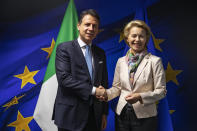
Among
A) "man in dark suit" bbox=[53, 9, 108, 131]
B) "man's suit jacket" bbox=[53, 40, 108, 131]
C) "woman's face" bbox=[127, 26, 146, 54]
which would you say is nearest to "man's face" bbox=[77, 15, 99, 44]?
"man in dark suit" bbox=[53, 9, 108, 131]

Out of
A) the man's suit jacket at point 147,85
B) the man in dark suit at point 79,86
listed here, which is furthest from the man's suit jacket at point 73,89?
the man's suit jacket at point 147,85

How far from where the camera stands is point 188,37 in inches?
94.2

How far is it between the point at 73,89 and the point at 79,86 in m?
0.05

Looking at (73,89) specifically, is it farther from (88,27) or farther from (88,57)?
(88,27)

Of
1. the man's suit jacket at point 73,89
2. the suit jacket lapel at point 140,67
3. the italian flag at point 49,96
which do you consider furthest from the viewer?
the italian flag at point 49,96

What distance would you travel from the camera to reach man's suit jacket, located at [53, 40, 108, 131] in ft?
4.56

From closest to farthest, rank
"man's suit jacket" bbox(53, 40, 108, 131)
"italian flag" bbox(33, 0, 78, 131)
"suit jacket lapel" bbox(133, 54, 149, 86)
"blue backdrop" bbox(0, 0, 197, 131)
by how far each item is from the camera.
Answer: "man's suit jacket" bbox(53, 40, 108, 131) < "suit jacket lapel" bbox(133, 54, 149, 86) < "italian flag" bbox(33, 0, 78, 131) < "blue backdrop" bbox(0, 0, 197, 131)

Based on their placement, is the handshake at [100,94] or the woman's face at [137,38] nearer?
the handshake at [100,94]

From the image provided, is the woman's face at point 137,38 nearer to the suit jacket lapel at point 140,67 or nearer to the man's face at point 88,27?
the suit jacket lapel at point 140,67

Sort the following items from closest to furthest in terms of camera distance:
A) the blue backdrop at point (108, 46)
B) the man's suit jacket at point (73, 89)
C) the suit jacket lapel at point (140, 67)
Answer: the man's suit jacket at point (73, 89)
the suit jacket lapel at point (140, 67)
the blue backdrop at point (108, 46)

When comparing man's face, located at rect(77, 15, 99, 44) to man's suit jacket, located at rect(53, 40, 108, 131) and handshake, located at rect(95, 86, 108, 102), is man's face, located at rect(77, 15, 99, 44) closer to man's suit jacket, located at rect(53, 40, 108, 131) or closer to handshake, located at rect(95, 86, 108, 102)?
man's suit jacket, located at rect(53, 40, 108, 131)

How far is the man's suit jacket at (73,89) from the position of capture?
139 cm

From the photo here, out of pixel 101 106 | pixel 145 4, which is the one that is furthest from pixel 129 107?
pixel 145 4

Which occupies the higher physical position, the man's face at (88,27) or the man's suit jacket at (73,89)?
the man's face at (88,27)
